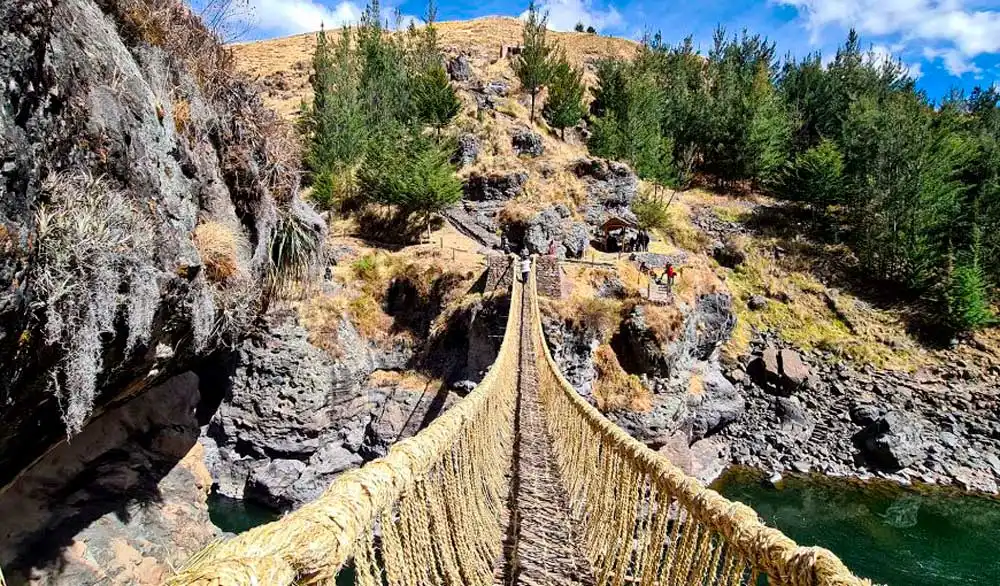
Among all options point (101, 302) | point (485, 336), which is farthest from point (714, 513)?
point (485, 336)

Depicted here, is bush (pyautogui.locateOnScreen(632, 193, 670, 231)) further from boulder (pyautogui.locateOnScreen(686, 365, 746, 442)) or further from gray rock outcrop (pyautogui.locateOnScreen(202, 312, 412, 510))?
gray rock outcrop (pyautogui.locateOnScreen(202, 312, 412, 510))

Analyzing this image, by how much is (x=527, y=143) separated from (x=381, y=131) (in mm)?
8906

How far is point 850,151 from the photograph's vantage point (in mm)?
32781

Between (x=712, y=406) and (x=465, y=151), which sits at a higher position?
(x=465, y=151)

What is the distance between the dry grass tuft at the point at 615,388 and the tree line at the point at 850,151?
18.0 m

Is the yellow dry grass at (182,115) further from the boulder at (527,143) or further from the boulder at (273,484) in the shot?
the boulder at (527,143)

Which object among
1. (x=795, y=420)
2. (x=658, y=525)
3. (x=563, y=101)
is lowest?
(x=795, y=420)

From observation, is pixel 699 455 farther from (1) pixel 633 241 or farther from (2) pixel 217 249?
(2) pixel 217 249

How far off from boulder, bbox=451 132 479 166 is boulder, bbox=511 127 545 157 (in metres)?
2.74

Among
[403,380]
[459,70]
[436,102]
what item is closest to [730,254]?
[436,102]

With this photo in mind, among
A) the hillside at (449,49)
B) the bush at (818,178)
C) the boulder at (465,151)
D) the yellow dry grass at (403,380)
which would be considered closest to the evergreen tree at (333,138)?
the boulder at (465,151)

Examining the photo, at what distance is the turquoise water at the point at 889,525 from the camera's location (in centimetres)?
1316

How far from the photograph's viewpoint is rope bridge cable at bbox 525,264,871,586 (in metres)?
1.42

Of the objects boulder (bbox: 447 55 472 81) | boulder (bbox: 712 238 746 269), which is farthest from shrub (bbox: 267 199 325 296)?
boulder (bbox: 447 55 472 81)
